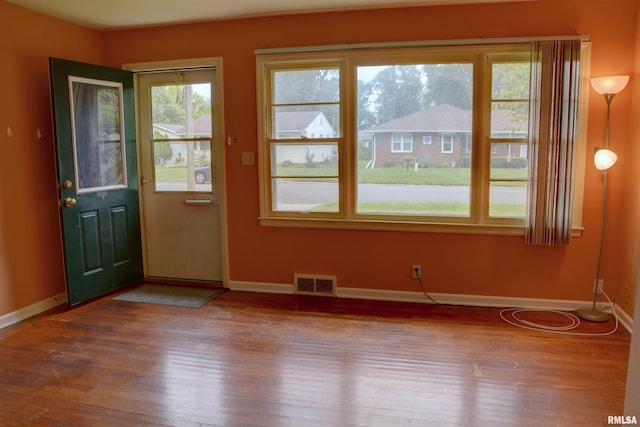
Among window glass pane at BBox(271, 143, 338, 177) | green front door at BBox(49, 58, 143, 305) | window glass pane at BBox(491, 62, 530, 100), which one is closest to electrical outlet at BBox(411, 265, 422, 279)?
window glass pane at BBox(271, 143, 338, 177)

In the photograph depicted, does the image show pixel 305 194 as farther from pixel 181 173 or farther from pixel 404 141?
pixel 181 173

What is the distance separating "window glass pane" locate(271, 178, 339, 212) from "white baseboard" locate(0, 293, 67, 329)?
6.86ft

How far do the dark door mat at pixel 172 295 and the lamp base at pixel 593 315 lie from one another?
10.2ft

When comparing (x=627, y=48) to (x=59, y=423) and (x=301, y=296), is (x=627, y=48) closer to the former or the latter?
(x=301, y=296)

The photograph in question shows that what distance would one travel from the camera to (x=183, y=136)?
4.29m

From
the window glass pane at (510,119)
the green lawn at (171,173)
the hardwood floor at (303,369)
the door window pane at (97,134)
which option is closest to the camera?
the hardwood floor at (303,369)

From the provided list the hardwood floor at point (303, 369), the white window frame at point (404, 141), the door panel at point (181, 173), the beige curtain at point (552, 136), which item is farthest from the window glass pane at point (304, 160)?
the beige curtain at point (552, 136)

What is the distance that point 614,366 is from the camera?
266cm

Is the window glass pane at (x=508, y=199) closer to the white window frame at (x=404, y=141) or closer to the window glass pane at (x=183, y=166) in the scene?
the white window frame at (x=404, y=141)

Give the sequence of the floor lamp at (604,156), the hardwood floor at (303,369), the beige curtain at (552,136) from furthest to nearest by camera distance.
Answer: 1. the beige curtain at (552,136)
2. the floor lamp at (604,156)
3. the hardwood floor at (303,369)

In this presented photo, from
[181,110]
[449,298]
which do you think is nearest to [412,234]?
[449,298]

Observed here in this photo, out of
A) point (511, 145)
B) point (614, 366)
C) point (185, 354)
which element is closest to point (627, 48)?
point (511, 145)

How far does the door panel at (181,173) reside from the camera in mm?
4223

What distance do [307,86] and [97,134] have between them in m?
1.97
